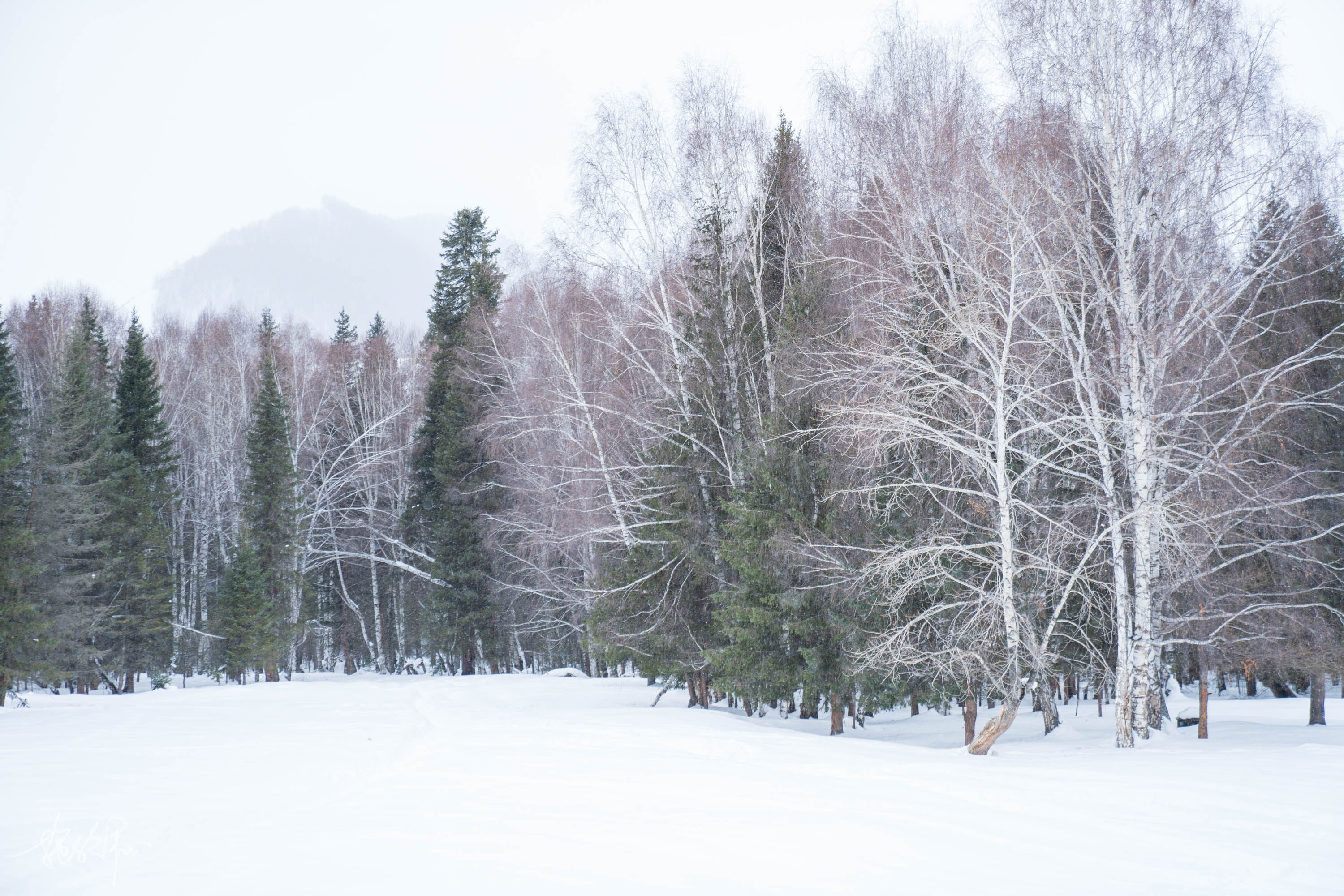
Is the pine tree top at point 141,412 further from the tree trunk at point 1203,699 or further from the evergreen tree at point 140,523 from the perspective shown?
the tree trunk at point 1203,699

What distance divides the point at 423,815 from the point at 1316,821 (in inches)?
241

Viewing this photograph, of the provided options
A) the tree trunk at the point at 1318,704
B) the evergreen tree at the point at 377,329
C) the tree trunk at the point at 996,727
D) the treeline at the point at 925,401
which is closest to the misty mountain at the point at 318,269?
the evergreen tree at the point at 377,329

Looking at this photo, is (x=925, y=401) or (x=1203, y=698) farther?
(x=1203, y=698)

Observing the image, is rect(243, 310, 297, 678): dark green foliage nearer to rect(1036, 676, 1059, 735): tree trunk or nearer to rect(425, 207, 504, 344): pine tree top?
rect(425, 207, 504, 344): pine tree top

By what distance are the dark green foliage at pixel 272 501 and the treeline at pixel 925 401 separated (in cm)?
309

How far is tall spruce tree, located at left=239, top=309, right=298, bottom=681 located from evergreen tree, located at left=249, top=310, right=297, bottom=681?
0.05 feet

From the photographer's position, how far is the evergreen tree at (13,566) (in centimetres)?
1700

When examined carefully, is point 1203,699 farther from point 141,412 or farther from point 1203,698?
point 141,412

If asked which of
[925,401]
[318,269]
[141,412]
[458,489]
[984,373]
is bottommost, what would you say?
[925,401]

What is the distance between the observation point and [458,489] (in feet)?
90.9

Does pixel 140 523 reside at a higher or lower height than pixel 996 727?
higher

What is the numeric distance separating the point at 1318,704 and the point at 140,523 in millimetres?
30051

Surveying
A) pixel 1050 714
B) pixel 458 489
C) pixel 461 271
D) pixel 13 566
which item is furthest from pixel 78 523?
pixel 1050 714

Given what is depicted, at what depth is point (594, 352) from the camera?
20.3 m
